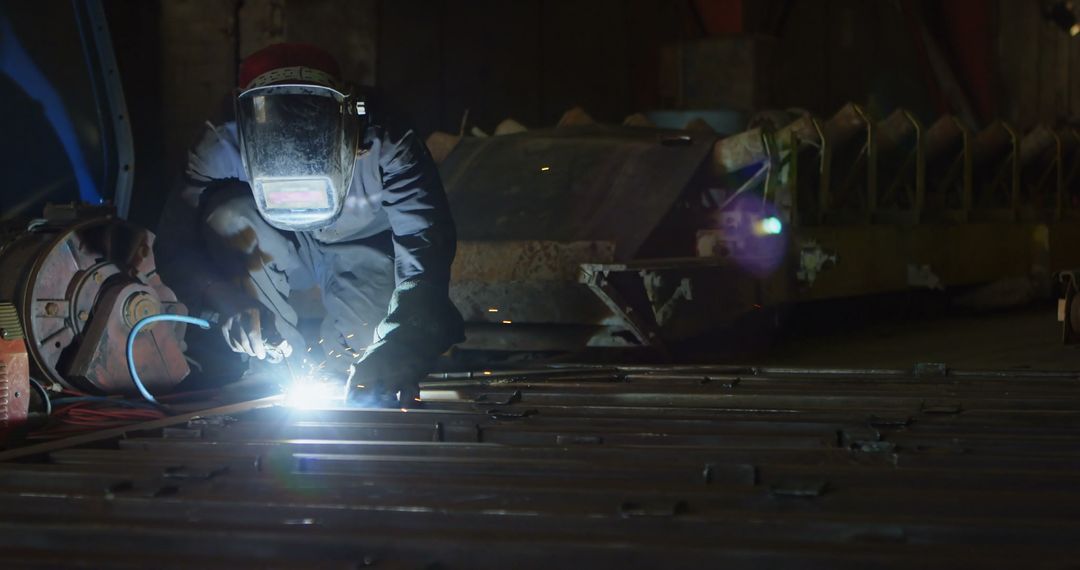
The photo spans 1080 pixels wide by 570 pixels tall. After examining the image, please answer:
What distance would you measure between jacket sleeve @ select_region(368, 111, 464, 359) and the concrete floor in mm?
2707

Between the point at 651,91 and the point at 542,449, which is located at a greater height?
the point at 651,91

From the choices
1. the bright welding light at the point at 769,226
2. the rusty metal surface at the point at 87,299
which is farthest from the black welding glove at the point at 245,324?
the bright welding light at the point at 769,226

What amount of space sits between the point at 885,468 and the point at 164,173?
717 cm

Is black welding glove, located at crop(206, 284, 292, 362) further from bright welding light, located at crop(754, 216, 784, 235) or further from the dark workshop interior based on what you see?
bright welding light, located at crop(754, 216, 784, 235)

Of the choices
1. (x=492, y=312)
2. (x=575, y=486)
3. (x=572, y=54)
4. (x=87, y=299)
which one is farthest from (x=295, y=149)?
(x=572, y=54)

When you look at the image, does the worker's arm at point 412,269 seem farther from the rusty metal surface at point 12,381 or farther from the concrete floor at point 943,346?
the concrete floor at point 943,346

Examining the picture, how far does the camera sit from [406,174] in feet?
13.6

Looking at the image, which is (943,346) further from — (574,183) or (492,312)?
(492,312)

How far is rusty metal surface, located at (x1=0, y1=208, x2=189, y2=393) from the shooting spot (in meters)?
4.63

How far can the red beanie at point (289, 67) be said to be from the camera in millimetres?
3854

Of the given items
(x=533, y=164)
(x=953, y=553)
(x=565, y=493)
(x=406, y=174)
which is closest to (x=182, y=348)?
(x=406, y=174)

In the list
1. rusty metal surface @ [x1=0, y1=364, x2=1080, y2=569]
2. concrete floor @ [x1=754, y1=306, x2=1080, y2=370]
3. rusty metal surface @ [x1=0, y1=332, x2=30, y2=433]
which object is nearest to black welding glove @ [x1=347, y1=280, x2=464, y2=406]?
rusty metal surface @ [x1=0, y1=364, x2=1080, y2=569]

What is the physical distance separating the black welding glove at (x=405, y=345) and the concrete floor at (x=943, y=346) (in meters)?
2.76

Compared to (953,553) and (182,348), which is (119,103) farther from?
(953,553)
